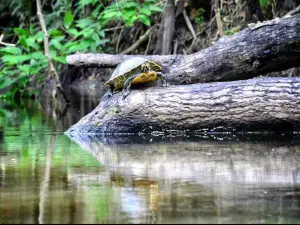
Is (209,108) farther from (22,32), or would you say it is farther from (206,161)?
(22,32)

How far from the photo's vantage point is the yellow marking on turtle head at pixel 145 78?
722 centimetres

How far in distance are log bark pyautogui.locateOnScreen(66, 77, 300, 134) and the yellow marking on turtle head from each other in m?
0.15

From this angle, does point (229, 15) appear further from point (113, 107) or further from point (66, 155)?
point (66, 155)

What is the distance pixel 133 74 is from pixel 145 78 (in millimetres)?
129

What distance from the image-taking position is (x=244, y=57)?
7738mm

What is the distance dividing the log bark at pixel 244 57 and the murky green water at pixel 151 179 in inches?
48.4

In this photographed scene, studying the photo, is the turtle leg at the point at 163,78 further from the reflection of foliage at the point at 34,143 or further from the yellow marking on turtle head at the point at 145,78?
the reflection of foliage at the point at 34,143

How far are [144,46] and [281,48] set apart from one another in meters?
7.63

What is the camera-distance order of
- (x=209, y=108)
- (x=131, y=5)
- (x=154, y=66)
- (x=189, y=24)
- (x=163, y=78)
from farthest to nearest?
(x=189, y=24), (x=131, y=5), (x=154, y=66), (x=163, y=78), (x=209, y=108)

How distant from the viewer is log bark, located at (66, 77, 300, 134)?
6.79m

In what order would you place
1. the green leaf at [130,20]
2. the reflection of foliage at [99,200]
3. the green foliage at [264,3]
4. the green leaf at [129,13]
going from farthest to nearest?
the green foliage at [264,3] < the green leaf at [129,13] < the green leaf at [130,20] < the reflection of foliage at [99,200]

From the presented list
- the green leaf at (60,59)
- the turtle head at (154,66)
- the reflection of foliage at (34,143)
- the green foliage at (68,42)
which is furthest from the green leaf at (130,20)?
the turtle head at (154,66)

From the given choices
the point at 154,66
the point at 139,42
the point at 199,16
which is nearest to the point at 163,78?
the point at 154,66

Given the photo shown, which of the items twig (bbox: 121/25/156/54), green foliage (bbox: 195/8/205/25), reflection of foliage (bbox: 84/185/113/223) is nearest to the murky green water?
reflection of foliage (bbox: 84/185/113/223)
